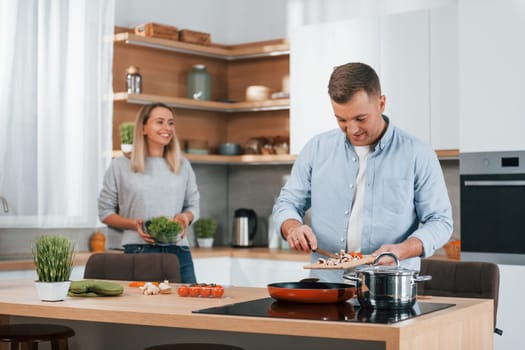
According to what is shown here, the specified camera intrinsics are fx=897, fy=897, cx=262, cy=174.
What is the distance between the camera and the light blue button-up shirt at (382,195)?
10.2 feet

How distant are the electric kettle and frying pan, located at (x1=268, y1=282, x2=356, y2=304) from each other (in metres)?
3.56

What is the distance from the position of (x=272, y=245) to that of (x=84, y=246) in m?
1.33

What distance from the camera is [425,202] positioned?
3.10 metres

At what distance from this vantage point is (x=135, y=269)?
145 inches

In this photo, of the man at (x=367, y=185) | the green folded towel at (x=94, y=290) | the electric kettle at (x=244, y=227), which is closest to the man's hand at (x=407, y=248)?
the man at (x=367, y=185)

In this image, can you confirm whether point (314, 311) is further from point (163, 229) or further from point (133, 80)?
point (133, 80)

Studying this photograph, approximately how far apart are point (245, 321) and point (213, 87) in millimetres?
4410

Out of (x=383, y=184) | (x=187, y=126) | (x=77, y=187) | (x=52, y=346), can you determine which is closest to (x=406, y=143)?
(x=383, y=184)

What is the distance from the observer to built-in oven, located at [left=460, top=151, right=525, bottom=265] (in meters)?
4.78

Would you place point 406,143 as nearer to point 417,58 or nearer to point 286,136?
point 417,58

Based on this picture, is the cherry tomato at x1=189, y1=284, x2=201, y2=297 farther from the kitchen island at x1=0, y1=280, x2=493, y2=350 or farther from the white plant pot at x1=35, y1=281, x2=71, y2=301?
the white plant pot at x1=35, y1=281, x2=71, y2=301

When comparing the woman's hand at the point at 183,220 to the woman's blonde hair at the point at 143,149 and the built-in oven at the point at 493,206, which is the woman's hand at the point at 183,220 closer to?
the woman's blonde hair at the point at 143,149

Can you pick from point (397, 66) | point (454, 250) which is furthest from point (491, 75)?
point (454, 250)

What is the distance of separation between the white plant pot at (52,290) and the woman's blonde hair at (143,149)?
2.01 m
